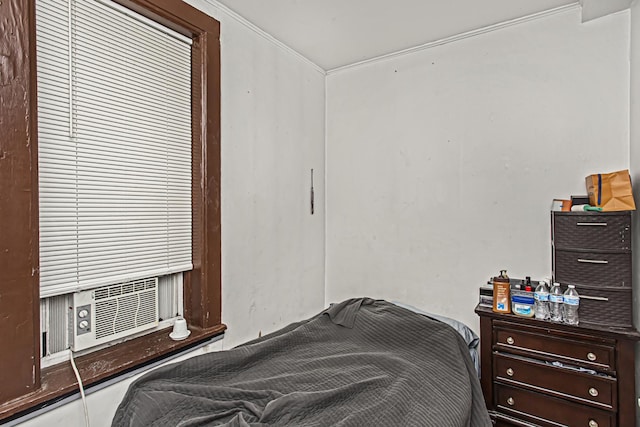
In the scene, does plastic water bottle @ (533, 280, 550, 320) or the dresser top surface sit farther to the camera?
plastic water bottle @ (533, 280, 550, 320)

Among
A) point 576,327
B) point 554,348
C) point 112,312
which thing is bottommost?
point 554,348

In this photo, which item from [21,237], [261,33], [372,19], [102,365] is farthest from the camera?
[261,33]

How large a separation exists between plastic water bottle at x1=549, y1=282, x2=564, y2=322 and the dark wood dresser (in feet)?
0.23

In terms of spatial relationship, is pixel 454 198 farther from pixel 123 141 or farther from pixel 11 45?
pixel 11 45

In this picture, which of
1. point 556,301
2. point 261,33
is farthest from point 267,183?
point 556,301

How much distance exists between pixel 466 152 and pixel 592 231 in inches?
37.0

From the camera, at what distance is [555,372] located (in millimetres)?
1793

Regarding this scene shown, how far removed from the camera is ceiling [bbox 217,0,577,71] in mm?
2062

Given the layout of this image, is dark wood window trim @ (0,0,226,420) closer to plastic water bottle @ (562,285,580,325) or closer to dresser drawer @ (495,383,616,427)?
dresser drawer @ (495,383,616,427)

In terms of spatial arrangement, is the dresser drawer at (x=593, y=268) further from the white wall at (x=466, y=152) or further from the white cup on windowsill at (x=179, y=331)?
the white cup on windowsill at (x=179, y=331)

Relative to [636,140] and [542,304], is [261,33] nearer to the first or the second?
[636,140]

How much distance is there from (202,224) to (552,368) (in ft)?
6.74

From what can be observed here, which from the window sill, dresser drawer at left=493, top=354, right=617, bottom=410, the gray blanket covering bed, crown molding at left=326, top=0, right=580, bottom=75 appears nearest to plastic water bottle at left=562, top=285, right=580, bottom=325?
dresser drawer at left=493, top=354, right=617, bottom=410

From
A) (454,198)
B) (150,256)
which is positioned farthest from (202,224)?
(454,198)
